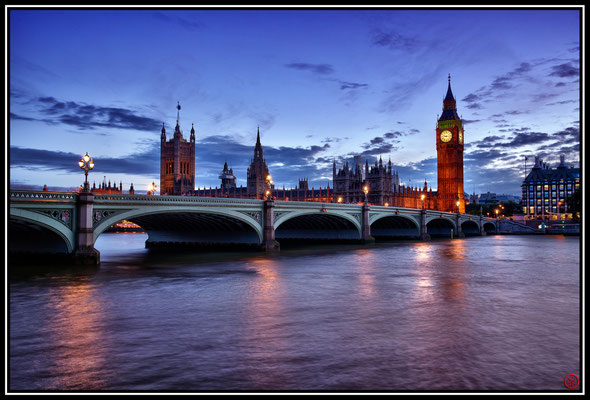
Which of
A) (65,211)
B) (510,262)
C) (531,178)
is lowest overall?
(510,262)

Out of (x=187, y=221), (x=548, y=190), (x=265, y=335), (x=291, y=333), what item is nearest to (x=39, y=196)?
Answer: (x=187, y=221)

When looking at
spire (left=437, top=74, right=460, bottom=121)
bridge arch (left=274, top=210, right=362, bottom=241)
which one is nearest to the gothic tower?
spire (left=437, top=74, right=460, bottom=121)

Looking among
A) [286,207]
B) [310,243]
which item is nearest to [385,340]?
[286,207]

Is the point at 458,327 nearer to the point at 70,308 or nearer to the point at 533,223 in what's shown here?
the point at 70,308

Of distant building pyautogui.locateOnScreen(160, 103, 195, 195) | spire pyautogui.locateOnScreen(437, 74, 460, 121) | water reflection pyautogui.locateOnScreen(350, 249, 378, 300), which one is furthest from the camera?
distant building pyautogui.locateOnScreen(160, 103, 195, 195)

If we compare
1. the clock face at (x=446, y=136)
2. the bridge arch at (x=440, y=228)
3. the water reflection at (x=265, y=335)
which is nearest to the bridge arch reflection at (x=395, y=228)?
the bridge arch at (x=440, y=228)

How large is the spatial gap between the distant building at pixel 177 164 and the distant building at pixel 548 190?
131098mm

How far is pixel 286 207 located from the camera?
49.0 m

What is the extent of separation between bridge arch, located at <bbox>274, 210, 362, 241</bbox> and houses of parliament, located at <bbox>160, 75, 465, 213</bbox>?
57624mm

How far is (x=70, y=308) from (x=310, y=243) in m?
52.9

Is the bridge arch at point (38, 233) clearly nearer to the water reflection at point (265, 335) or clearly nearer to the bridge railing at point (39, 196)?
the bridge railing at point (39, 196)

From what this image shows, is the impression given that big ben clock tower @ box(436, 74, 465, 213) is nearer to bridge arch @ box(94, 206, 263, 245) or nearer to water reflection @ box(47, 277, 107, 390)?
bridge arch @ box(94, 206, 263, 245)

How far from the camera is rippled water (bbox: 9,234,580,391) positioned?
9.52m

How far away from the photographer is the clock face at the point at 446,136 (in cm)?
15336
